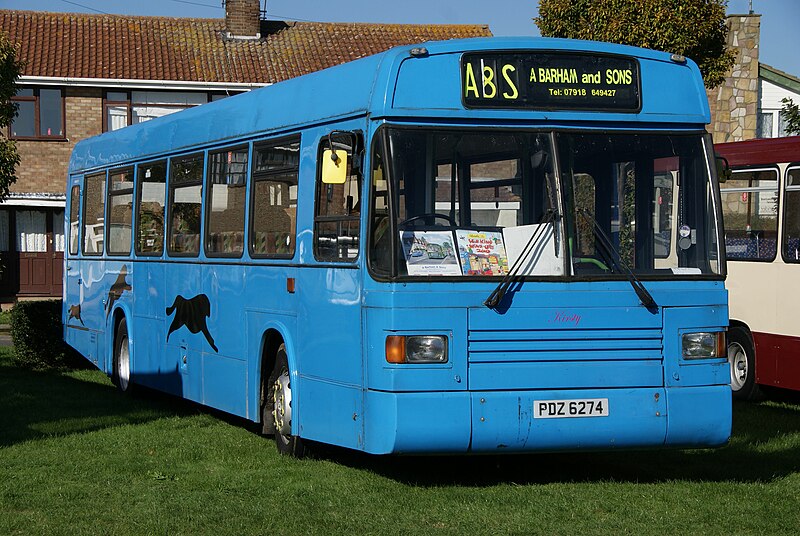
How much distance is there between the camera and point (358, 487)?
9.55 metres

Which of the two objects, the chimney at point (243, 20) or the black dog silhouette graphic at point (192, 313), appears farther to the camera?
the chimney at point (243, 20)

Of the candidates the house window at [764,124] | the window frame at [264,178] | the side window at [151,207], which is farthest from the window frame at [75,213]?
the house window at [764,124]

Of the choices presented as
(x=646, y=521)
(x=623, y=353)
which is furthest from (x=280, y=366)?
(x=646, y=521)

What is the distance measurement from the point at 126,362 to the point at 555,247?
814 cm

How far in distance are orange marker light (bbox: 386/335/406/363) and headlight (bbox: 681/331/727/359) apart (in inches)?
78.0

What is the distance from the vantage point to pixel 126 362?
16281mm

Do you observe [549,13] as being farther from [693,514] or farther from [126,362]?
[693,514]

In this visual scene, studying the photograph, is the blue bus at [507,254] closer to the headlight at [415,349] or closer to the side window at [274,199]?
the headlight at [415,349]

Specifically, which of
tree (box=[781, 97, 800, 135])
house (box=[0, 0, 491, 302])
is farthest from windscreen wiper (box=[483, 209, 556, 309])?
house (box=[0, 0, 491, 302])

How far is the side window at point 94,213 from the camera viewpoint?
17.3 m

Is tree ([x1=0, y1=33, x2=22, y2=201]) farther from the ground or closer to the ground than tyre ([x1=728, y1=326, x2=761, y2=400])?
farther from the ground

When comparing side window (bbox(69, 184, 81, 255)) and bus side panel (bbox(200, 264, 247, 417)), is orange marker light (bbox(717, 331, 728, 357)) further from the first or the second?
side window (bbox(69, 184, 81, 255))

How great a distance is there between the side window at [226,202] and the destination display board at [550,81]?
10.2 ft

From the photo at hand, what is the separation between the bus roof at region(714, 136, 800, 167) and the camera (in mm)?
15172
